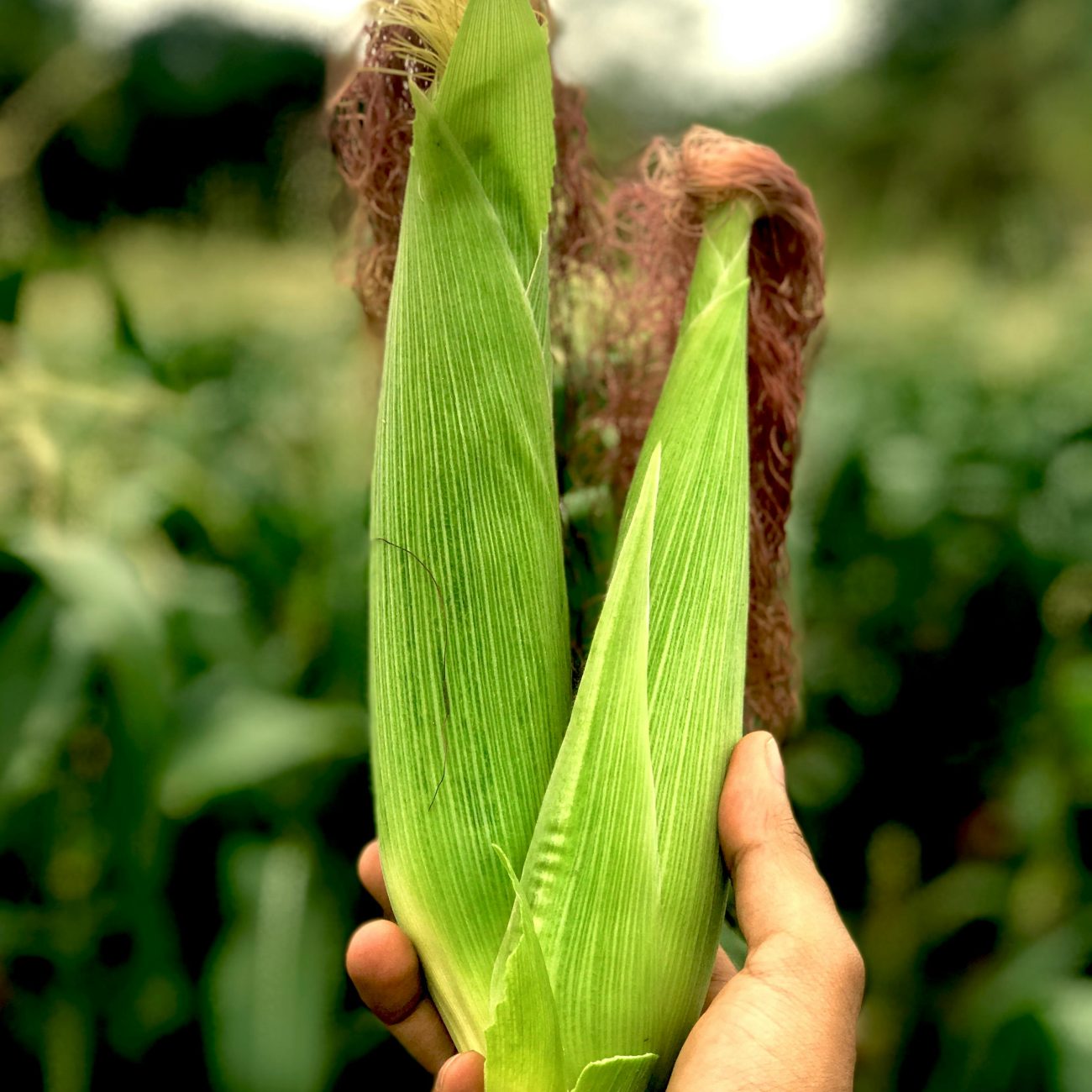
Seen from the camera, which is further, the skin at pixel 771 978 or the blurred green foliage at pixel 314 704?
the blurred green foliage at pixel 314 704

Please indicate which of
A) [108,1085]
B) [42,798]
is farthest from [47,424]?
[108,1085]

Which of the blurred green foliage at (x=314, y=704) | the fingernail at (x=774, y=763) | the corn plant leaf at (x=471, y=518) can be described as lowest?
the blurred green foliage at (x=314, y=704)

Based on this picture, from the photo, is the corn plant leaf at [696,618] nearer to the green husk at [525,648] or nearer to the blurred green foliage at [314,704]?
the green husk at [525,648]

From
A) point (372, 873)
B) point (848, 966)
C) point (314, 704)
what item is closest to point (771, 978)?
point (848, 966)

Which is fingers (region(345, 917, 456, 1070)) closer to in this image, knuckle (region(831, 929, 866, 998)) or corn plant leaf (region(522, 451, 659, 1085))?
corn plant leaf (region(522, 451, 659, 1085))

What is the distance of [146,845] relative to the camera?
1.31m

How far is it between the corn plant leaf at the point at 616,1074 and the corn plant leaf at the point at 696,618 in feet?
0.06

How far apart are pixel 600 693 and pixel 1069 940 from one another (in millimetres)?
1254

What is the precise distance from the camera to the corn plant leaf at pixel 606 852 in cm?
54

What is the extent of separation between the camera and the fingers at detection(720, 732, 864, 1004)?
23.3 inches

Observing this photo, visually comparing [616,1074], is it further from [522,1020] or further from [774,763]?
[774,763]

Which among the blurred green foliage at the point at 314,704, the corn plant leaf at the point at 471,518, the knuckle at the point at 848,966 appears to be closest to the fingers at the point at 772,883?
the knuckle at the point at 848,966

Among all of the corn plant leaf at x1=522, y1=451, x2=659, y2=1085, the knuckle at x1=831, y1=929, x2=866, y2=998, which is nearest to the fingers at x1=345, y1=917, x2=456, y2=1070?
the corn plant leaf at x1=522, y1=451, x2=659, y2=1085

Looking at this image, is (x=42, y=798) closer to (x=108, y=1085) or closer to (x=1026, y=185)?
(x=108, y=1085)
